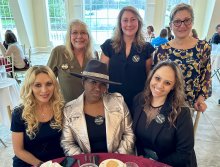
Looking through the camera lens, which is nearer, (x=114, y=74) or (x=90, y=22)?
(x=114, y=74)

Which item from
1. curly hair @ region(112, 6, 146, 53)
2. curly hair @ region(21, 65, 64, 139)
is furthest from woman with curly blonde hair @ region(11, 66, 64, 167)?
curly hair @ region(112, 6, 146, 53)

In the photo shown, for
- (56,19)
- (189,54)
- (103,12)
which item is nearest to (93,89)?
(189,54)

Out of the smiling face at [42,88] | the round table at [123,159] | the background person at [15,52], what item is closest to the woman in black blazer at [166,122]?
the round table at [123,159]

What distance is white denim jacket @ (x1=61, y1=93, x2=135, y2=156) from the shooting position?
1537 mm

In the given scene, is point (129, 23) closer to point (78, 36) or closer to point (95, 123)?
point (78, 36)

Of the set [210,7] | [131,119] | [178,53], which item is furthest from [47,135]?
[210,7]

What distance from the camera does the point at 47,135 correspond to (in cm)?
156

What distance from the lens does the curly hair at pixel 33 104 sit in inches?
60.1

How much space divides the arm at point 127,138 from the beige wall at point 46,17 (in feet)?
22.2

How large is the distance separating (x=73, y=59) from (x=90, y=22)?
23.7ft

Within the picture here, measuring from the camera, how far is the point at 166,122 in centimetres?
151

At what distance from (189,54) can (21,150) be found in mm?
1597

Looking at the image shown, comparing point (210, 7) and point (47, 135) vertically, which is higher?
point (210, 7)

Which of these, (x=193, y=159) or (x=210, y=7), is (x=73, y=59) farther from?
(x=210, y=7)
